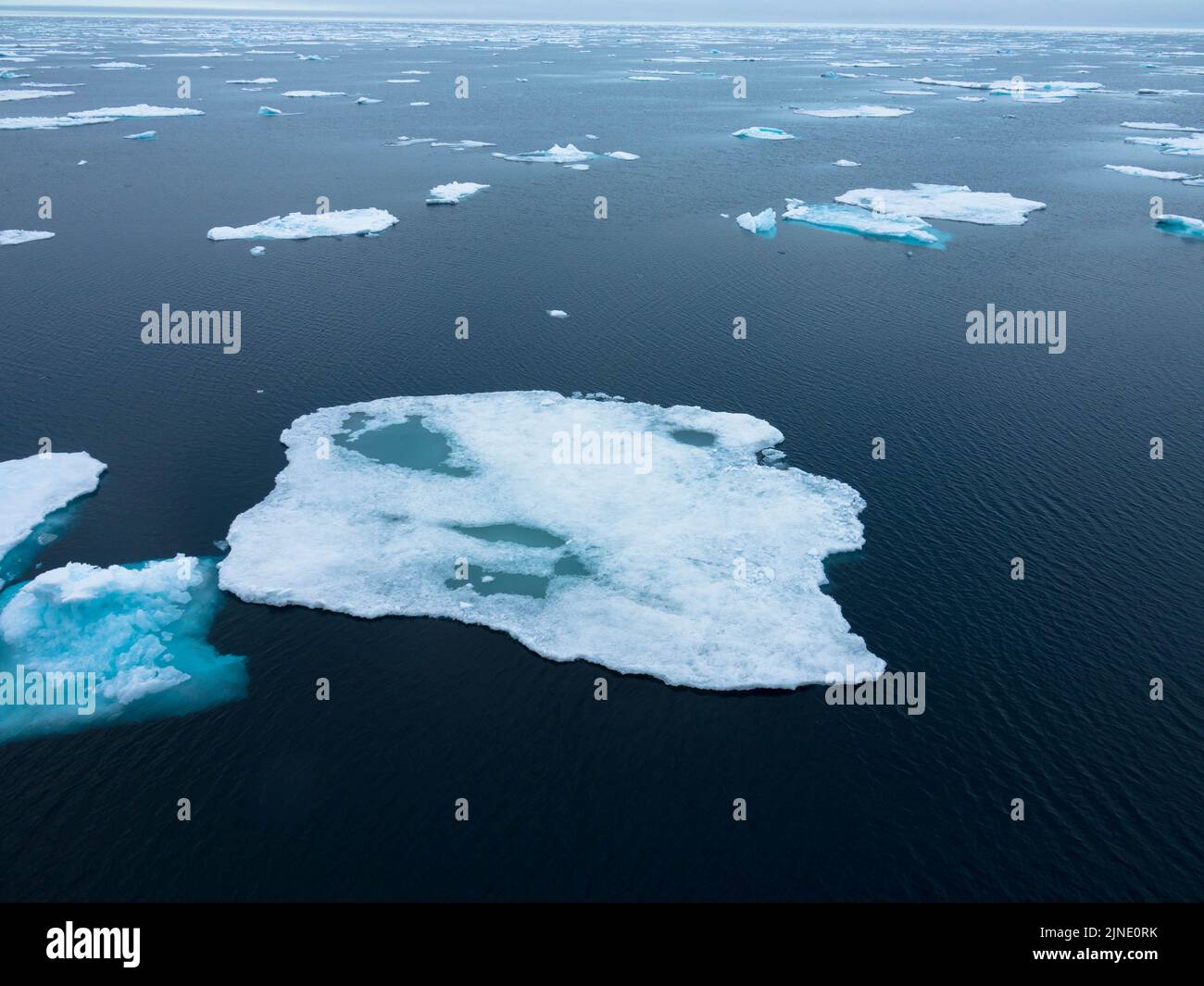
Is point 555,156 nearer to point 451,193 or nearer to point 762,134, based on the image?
point 451,193

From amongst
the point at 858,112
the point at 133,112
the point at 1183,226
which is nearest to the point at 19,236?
the point at 133,112

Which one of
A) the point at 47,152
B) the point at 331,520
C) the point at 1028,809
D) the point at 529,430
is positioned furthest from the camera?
the point at 47,152

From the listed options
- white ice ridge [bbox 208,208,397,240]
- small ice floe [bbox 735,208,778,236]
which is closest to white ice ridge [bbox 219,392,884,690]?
white ice ridge [bbox 208,208,397,240]

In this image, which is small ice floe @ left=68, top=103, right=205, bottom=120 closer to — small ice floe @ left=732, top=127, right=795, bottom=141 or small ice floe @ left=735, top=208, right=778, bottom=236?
small ice floe @ left=732, top=127, right=795, bottom=141

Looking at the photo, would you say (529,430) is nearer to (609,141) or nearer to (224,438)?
(224,438)

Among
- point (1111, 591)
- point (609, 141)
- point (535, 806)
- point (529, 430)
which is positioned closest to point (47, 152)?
point (609, 141)

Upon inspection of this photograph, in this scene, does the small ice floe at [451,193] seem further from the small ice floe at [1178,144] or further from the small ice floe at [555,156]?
the small ice floe at [1178,144]
